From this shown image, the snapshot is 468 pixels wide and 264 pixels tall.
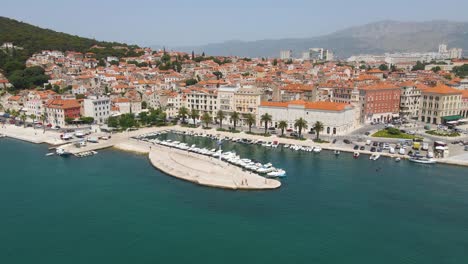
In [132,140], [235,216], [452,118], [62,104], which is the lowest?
[235,216]

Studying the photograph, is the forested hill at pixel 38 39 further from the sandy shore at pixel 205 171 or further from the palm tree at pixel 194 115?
the sandy shore at pixel 205 171

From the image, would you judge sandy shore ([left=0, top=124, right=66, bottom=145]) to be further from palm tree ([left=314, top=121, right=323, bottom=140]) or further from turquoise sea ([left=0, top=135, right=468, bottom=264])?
palm tree ([left=314, top=121, right=323, bottom=140])

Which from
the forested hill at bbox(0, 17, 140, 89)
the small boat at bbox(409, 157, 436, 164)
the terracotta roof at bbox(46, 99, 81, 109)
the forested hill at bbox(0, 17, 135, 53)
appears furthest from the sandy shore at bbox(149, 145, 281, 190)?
the forested hill at bbox(0, 17, 135, 53)

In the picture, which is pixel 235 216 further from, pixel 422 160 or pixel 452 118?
pixel 452 118

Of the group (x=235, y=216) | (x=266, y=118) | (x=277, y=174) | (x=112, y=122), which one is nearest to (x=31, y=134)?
(x=112, y=122)

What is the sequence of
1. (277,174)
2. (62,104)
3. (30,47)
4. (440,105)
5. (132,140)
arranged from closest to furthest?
(277,174)
(132,140)
(62,104)
(440,105)
(30,47)

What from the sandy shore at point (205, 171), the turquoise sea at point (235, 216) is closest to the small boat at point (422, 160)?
the turquoise sea at point (235, 216)

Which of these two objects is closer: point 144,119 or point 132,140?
point 132,140

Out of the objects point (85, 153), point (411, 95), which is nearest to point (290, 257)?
point (85, 153)

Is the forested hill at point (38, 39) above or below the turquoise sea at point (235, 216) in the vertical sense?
above
